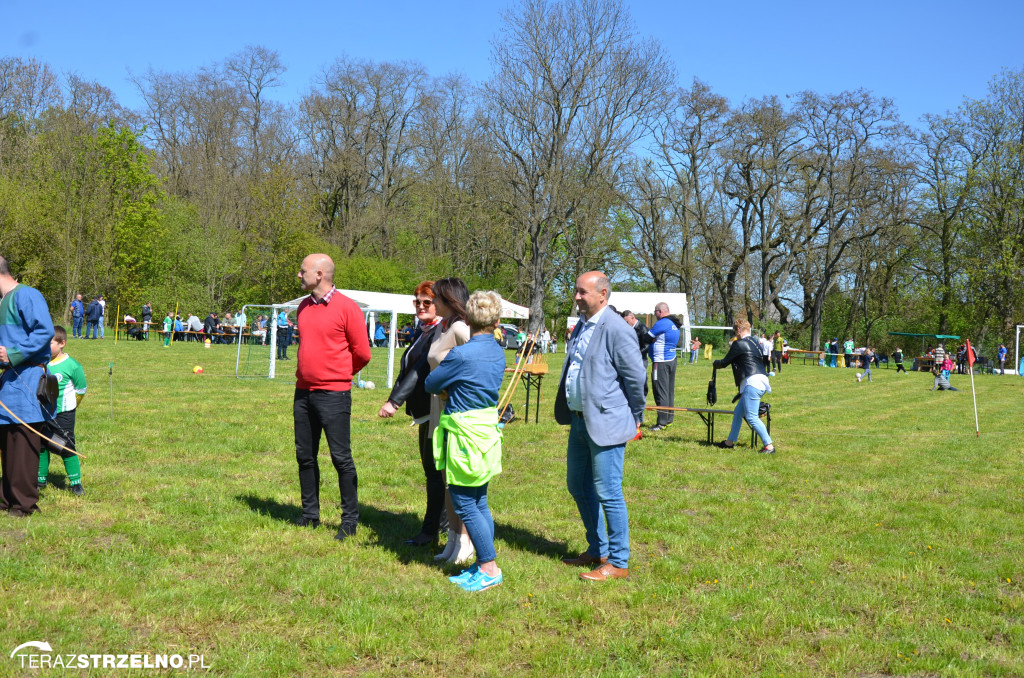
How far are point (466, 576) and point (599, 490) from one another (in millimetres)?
899

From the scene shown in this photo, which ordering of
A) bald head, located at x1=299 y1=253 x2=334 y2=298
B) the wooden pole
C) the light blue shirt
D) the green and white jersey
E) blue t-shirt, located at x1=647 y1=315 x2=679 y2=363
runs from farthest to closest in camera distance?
blue t-shirt, located at x1=647 y1=315 x2=679 y2=363 → the wooden pole → the green and white jersey → bald head, located at x1=299 y1=253 x2=334 y2=298 → the light blue shirt

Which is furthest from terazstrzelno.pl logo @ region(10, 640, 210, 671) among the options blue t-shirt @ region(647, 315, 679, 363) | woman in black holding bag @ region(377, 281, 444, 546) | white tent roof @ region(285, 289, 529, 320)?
white tent roof @ region(285, 289, 529, 320)

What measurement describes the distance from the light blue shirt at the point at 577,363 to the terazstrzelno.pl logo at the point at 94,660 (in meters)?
2.35

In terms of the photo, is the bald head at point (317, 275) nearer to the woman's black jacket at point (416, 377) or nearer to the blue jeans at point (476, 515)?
the woman's black jacket at point (416, 377)

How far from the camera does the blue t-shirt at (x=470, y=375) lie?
4.66 meters

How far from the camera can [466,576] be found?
15.9 ft

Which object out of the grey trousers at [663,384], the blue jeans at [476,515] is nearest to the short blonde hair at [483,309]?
the blue jeans at [476,515]

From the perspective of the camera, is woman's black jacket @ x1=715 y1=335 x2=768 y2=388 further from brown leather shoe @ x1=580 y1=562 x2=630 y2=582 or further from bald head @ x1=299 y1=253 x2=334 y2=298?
bald head @ x1=299 y1=253 x2=334 y2=298

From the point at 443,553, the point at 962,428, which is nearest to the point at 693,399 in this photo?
the point at 962,428

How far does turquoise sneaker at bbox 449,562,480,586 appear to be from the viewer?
4801 mm

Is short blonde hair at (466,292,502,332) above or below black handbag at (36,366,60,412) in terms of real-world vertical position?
above

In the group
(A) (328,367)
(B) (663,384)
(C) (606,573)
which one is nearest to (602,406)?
(C) (606,573)

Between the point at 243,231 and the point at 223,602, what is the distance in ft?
134

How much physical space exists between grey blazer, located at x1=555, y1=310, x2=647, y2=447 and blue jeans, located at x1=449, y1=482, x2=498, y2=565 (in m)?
0.73
